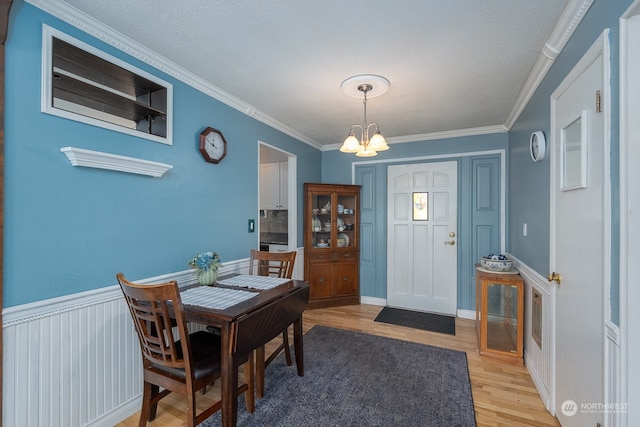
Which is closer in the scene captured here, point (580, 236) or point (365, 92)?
point (580, 236)

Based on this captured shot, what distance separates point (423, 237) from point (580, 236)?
93.4 inches

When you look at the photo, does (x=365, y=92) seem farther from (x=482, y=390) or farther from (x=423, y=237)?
(x=482, y=390)

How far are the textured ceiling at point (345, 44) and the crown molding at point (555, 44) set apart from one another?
4 cm

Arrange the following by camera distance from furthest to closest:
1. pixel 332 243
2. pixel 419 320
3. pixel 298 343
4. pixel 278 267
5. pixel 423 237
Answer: pixel 332 243 < pixel 423 237 < pixel 419 320 < pixel 278 267 < pixel 298 343

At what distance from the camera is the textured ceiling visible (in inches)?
Answer: 58.7

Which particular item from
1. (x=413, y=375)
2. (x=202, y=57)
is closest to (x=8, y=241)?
(x=202, y=57)

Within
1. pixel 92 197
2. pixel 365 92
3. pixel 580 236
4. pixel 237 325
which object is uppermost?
pixel 365 92

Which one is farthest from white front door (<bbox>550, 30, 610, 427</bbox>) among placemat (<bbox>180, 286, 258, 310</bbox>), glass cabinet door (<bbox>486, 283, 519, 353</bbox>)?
placemat (<bbox>180, 286, 258, 310</bbox>)

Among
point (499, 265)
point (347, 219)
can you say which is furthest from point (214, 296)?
point (347, 219)

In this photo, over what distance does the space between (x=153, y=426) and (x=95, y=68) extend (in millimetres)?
2141

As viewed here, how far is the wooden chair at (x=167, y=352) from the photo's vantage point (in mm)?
1327

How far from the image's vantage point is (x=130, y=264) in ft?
6.01

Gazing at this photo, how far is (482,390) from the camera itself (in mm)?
2074

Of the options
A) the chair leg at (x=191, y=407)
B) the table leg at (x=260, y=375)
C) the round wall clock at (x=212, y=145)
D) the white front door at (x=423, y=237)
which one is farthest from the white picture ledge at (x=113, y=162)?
the white front door at (x=423, y=237)
